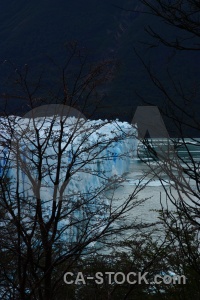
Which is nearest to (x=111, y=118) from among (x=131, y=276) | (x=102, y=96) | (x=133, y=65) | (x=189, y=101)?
(x=102, y=96)

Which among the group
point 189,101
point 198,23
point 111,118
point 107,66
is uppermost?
point 107,66

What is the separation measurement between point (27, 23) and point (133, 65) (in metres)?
11.4

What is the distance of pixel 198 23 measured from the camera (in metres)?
1.95

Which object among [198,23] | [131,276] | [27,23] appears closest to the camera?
[198,23]

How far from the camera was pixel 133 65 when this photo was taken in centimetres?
2955

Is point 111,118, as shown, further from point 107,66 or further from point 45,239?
point 45,239

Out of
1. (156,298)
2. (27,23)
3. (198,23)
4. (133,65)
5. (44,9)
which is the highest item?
(44,9)

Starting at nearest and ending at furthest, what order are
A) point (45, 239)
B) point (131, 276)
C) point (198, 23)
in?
point (198, 23), point (45, 239), point (131, 276)

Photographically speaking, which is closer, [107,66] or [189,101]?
[189,101]

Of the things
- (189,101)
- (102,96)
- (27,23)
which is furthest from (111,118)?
(27,23)

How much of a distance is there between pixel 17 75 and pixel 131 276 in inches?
60.9

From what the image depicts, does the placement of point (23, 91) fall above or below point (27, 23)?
below

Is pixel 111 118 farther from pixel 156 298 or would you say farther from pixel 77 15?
pixel 77 15

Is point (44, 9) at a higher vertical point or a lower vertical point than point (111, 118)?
higher
